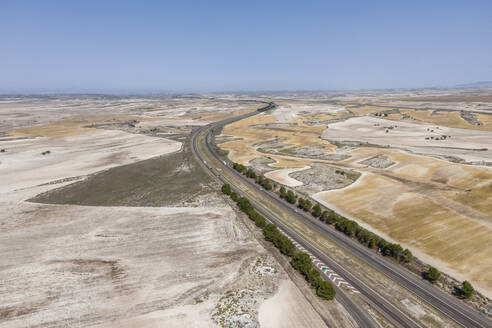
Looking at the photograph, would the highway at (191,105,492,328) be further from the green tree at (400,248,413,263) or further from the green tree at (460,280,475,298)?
the green tree at (400,248,413,263)

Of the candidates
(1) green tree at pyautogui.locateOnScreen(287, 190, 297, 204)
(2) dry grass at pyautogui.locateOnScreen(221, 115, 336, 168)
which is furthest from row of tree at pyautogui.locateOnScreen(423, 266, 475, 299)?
(2) dry grass at pyautogui.locateOnScreen(221, 115, 336, 168)

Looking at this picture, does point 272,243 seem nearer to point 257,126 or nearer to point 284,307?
point 284,307

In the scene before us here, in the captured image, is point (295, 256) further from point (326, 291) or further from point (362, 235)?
point (362, 235)

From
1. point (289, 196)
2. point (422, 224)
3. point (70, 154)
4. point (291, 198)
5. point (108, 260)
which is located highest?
point (70, 154)

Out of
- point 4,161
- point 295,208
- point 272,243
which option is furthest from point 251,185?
point 4,161

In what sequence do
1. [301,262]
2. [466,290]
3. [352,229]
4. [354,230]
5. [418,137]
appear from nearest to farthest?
[466,290] → [301,262] → [352,229] → [354,230] → [418,137]

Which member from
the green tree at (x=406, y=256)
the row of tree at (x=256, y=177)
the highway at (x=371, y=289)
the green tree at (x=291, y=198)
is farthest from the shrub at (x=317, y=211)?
the green tree at (x=406, y=256)

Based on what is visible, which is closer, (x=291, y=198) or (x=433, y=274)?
(x=433, y=274)

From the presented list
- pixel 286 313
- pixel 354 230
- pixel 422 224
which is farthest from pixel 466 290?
pixel 286 313
